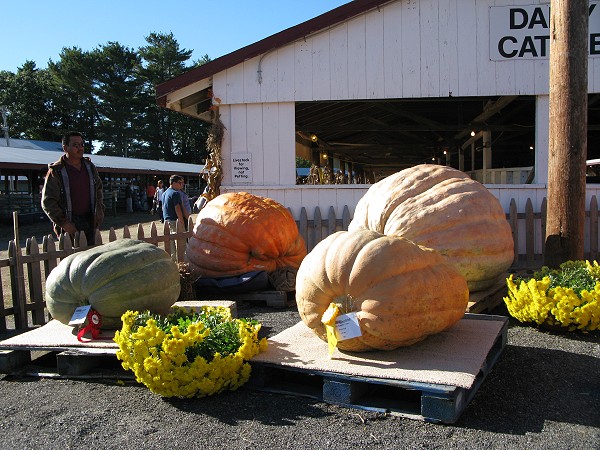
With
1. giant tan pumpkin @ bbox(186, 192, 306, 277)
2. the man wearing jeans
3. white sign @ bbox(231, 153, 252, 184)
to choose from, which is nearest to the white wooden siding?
white sign @ bbox(231, 153, 252, 184)

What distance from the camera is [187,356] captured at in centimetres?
320

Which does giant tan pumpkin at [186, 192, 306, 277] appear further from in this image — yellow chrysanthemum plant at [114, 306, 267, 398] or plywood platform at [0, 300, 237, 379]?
yellow chrysanthemum plant at [114, 306, 267, 398]

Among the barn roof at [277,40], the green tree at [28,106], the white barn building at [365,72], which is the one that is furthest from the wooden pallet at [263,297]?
the green tree at [28,106]

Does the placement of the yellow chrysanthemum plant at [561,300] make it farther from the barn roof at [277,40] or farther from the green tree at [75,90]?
→ the green tree at [75,90]

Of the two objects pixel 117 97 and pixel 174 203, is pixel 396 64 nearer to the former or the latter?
pixel 174 203

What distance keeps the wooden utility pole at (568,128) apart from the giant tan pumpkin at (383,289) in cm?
221

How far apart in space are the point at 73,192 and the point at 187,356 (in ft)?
10.6

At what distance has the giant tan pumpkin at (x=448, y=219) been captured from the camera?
175 inches

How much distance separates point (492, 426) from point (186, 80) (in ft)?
23.1

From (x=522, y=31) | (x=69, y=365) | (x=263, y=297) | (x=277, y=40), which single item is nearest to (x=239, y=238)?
(x=263, y=297)

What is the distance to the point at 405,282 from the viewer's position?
10.4ft

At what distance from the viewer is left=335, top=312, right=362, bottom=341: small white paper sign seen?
122 inches

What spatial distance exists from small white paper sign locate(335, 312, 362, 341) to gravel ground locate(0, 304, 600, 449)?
1.28 ft

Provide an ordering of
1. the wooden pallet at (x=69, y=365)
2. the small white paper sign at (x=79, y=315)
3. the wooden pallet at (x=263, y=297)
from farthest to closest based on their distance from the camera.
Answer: the wooden pallet at (x=263, y=297), the small white paper sign at (x=79, y=315), the wooden pallet at (x=69, y=365)
